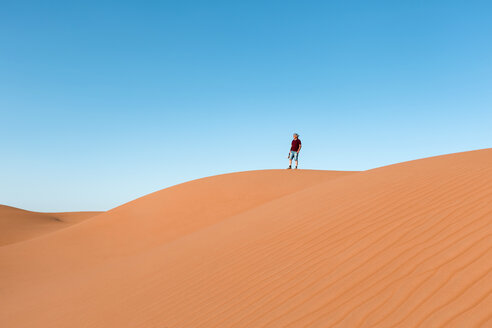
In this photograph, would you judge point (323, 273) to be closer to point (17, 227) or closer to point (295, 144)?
point (295, 144)

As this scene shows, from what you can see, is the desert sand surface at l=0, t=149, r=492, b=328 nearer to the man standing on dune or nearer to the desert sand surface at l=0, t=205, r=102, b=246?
the man standing on dune

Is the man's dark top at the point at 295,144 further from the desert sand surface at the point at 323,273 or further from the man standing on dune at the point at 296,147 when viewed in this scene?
the desert sand surface at the point at 323,273

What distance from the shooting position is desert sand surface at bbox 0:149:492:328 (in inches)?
93.9

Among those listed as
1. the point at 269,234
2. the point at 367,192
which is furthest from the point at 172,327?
the point at 367,192

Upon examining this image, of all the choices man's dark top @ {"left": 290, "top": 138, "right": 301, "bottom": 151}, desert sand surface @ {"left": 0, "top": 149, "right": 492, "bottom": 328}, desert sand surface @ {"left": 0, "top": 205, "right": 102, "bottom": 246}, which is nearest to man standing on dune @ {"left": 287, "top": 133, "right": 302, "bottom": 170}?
man's dark top @ {"left": 290, "top": 138, "right": 301, "bottom": 151}

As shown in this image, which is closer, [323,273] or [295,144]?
[323,273]

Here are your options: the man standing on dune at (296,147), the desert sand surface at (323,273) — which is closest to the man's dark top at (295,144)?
the man standing on dune at (296,147)

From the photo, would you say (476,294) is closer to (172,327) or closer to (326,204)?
(172,327)

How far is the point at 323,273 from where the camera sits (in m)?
3.18

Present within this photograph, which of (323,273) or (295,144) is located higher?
(295,144)

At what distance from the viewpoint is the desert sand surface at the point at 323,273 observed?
2385 mm

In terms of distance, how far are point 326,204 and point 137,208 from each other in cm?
1191

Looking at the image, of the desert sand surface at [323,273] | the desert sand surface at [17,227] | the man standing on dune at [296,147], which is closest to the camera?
the desert sand surface at [323,273]

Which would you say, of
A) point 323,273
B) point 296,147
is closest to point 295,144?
point 296,147
